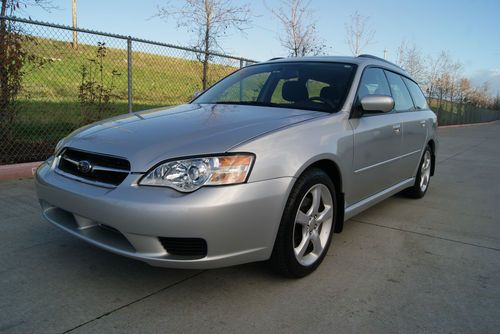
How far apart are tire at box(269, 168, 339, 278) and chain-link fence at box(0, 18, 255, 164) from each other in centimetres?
458

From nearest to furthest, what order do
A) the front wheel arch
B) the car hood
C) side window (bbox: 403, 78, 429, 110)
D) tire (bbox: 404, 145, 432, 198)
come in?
the car hood → the front wheel arch → side window (bbox: 403, 78, 429, 110) → tire (bbox: 404, 145, 432, 198)

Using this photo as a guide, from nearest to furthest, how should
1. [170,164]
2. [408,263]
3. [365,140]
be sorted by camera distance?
[170,164], [408,263], [365,140]

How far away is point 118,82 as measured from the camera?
7.11 metres

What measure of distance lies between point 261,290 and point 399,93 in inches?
114

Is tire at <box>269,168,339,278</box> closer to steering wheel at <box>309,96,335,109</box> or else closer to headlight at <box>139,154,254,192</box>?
headlight at <box>139,154,254,192</box>

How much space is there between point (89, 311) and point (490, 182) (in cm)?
653

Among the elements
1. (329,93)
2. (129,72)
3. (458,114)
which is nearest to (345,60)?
(329,93)

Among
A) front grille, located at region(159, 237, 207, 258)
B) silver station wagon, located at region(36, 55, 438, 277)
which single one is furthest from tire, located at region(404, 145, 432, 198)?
front grille, located at region(159, 237, 207, 258)

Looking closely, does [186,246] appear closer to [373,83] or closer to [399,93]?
[373,83]

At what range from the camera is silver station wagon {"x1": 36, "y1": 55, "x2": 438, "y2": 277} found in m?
→ 2.32

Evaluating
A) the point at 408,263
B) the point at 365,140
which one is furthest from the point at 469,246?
the point at 365,140

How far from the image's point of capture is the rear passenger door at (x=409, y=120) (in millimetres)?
4406

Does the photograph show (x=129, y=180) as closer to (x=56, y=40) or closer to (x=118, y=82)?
(x=56, y=40)

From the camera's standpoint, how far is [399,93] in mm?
4562
